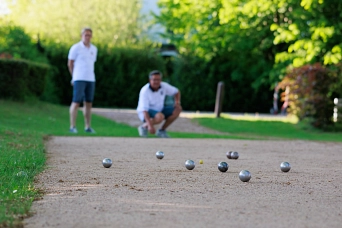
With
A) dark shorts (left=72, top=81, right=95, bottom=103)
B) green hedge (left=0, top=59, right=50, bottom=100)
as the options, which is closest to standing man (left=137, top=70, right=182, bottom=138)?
dark shorts (left=72, top=81, right=95, bottom=103)

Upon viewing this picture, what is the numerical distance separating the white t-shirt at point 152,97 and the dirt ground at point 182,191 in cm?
361

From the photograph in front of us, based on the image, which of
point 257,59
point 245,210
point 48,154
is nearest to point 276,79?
point 257,59

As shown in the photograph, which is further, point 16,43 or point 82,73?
point 16,43

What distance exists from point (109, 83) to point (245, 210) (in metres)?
28.4

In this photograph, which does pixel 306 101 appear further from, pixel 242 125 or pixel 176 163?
pixel 176 163

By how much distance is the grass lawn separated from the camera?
6.16m

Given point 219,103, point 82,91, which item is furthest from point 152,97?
point 219,103

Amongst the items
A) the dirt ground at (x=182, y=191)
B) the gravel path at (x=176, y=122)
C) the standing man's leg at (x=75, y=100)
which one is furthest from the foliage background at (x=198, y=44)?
the dirt ground at (x=182, y=191)

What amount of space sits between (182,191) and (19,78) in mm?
17329

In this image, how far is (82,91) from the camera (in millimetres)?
16406

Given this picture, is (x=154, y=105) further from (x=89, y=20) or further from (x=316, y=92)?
(x=89, y=20)

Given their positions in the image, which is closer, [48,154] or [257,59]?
[48,154]

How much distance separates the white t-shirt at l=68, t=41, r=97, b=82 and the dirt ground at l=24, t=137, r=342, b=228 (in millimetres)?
4463

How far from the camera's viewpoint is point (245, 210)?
5.91 meters
